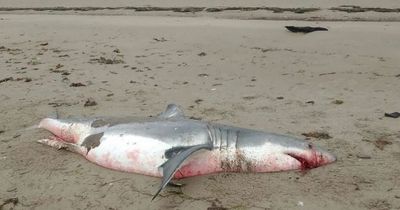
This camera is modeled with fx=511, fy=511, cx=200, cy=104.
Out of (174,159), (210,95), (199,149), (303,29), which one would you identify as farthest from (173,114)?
(303,29)

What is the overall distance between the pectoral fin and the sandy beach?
23 cm

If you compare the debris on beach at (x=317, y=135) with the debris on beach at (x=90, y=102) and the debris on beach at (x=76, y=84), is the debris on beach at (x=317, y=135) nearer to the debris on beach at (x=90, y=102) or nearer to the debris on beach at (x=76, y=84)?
the debris on beach at (x=90, y=102)

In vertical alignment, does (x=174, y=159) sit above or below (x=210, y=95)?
above

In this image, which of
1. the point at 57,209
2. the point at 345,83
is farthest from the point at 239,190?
the point at 345,83

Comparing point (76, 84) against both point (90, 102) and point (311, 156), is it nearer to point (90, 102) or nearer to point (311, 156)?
point (90, 102)

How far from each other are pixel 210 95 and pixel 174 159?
2.40 meters

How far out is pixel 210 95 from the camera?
18.0 ft

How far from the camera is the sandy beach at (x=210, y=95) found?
3305mm

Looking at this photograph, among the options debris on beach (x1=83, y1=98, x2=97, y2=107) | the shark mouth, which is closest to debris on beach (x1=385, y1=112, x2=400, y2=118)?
the shark mouth

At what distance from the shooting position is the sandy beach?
10.8 feet

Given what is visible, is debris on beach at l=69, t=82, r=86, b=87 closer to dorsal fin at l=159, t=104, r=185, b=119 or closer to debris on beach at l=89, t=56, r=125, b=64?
debris on beach at l=89, t=56, r=125, b=64

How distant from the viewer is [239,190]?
330 centimetres
